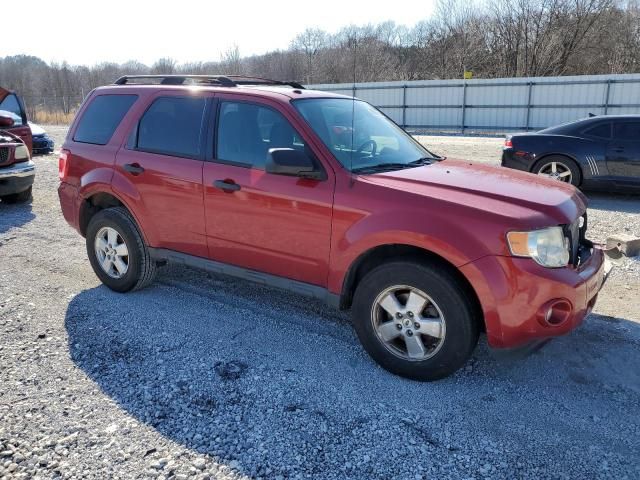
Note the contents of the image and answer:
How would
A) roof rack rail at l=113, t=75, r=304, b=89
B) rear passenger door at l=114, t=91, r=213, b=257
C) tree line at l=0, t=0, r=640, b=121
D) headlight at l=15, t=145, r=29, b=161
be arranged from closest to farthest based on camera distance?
1. rear passenger door at l=114, t=91, r=213, b=257
2. roof rack rail at l=113, t=75, r=304, b=89
3. headlight at l=15, t=145, r=29, b=161
4. tree line at l=0, t=0, r=640, b=121

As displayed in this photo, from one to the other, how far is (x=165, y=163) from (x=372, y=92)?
1007 inches

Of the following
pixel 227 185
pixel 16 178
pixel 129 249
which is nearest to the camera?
pixel 227 185

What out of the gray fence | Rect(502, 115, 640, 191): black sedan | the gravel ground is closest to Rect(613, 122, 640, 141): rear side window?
Rect(502, 115, 640, 191): black sedan

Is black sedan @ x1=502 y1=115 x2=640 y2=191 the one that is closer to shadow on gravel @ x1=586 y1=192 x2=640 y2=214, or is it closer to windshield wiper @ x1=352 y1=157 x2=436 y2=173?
shadow on gravel @ x1=586 y1=192 x2=640 y2=214

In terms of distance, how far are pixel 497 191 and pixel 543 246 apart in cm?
52

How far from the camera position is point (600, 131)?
904 cm

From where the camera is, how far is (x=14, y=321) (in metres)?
4.40

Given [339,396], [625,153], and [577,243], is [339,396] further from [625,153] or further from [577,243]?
[625,153]

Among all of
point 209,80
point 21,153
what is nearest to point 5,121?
point 21,153

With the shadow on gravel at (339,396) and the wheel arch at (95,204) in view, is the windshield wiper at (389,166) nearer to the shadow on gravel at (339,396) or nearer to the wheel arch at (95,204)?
the shadow on gravel at (339,396)

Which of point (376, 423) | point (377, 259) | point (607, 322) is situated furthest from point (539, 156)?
point (376, 423)

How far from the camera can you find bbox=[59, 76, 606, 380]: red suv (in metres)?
3.12

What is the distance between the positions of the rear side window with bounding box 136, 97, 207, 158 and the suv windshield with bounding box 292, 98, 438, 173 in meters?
0.91

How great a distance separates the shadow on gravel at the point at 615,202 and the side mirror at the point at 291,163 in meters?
6.56
